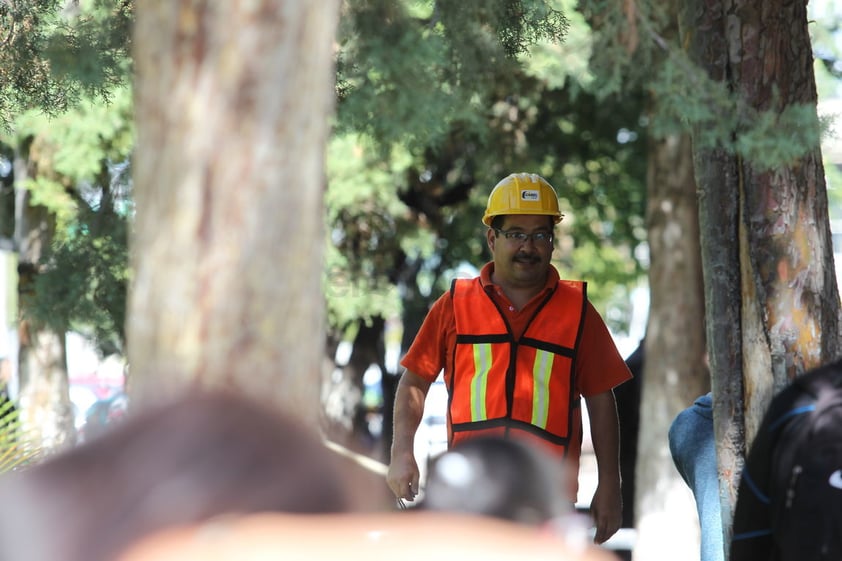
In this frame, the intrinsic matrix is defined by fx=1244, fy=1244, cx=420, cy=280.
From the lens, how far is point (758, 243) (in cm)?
405

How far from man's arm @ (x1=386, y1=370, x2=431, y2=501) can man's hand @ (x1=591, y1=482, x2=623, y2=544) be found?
2.28ft

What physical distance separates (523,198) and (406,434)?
1.04m

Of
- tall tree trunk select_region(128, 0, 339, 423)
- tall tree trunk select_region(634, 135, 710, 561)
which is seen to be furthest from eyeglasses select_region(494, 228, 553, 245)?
tall tree trunk select_region(634, 135, 710, 561)

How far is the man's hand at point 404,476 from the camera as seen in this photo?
469 cm

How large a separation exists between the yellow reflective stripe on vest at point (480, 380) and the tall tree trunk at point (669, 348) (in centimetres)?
532

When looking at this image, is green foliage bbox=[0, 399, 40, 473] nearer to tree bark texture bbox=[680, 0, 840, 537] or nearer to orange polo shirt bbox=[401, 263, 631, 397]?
orange polo shirt bbox=[401, 263, 631, 397]

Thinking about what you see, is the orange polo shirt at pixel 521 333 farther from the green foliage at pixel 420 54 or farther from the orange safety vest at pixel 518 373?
the green foliage at pixel 420 54

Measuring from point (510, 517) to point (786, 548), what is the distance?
130 centimetres

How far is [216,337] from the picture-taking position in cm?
196

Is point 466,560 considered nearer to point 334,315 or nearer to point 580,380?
point 580,380

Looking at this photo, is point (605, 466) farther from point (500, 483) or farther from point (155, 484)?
point (155, 484)

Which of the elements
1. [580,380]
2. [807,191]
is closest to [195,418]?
[807,191]

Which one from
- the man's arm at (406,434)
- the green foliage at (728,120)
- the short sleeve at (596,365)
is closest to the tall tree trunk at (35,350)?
the man's arm at (406,434)

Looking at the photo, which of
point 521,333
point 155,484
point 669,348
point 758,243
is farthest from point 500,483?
point 669,348
